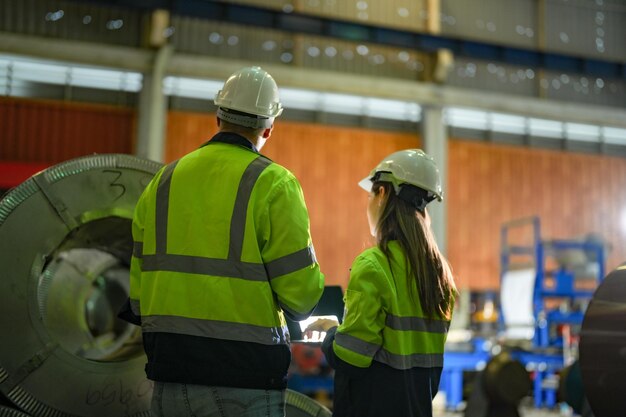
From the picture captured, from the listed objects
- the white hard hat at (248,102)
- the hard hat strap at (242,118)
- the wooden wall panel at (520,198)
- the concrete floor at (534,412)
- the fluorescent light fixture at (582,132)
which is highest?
the fluorescent light fixture at (582,132)

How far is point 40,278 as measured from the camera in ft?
11.7

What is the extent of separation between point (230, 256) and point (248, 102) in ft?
1.95

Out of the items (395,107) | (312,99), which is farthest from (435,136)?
(312,99)

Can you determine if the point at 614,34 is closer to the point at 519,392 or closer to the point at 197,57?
the point at 197,57

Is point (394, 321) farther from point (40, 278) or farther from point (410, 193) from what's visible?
point (40, 278)

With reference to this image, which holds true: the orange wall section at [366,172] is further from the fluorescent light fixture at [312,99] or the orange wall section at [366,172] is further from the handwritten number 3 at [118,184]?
the handwritten number 3 at [118,184]

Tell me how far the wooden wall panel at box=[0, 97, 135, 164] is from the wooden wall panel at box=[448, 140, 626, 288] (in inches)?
292

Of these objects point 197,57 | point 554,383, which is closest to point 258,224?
point 554,383

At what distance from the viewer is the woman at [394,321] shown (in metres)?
3.03

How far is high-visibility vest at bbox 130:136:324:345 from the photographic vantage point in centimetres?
233

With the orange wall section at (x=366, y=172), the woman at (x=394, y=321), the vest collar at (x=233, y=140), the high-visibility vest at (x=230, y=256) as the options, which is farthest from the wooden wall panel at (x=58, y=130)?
the high-visibility vest at (x=230, y=256)

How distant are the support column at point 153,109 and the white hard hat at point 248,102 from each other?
11497mm

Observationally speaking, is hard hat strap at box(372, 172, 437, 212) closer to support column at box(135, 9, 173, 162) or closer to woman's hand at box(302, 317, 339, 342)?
woman's hand at box(302, 317, 339, 342)

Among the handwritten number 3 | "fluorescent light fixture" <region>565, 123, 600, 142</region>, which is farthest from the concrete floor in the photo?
"fluorescent light fixture" <region>565, 123, 600, 142</region>
